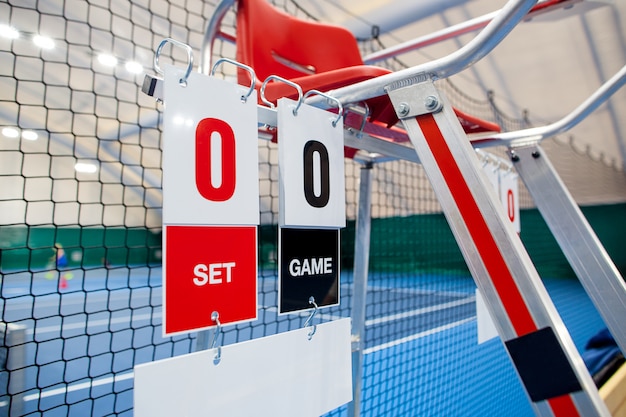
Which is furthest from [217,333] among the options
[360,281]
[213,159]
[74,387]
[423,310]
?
[423,310]

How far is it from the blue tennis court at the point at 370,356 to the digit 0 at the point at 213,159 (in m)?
0.33

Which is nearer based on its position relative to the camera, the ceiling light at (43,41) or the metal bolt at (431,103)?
the metal bolt at (431,103)

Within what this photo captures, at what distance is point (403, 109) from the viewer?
57cm

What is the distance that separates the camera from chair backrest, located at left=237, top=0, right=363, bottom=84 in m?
0.85

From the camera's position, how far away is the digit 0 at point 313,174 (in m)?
0.57

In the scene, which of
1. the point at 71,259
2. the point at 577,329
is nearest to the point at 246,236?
the point at 577,329

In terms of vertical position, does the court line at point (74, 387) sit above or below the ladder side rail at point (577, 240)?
below

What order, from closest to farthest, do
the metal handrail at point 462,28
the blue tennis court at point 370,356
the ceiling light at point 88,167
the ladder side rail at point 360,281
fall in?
the metal handrail at point 462,28, the ladder side rail at point 360,281, the blue tennis court at point 370,356, the ceiling light at point 88,167

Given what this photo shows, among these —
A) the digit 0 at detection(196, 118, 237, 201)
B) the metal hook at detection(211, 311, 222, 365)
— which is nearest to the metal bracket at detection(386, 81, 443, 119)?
the digit 0 at detection(196, 118, 237, 201)

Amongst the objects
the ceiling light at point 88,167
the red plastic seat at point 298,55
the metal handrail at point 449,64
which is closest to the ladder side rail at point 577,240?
the red plastic seat at point 298,55

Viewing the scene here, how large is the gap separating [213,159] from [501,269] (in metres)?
0.36

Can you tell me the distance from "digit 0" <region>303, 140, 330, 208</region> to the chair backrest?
0.30 metres

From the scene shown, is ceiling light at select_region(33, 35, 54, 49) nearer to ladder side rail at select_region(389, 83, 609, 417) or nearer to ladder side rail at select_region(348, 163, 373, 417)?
ladder side rail at select_region(348, 163, 373, 417)

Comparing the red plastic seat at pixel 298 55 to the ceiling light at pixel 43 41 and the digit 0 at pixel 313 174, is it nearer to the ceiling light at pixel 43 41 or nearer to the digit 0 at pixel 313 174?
the digit 0 at pixel 313 174
